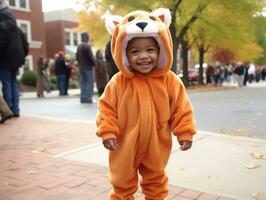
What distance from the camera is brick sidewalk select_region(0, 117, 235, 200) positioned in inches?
128

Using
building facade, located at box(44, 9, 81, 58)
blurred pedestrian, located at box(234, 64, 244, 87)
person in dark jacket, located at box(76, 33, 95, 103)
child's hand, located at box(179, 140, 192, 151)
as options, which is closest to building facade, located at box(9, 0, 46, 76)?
building facade, located at box(44, 9, 81, 58)

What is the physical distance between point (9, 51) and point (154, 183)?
537 centimetres

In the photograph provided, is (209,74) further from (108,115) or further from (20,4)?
(108,115)

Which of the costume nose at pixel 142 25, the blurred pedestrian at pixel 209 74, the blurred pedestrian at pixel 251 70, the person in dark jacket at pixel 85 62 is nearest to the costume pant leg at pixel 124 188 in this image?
the costume nose at pixel 142 25

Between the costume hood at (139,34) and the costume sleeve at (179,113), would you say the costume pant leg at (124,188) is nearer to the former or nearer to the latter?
the costume sleeve at (179,113)

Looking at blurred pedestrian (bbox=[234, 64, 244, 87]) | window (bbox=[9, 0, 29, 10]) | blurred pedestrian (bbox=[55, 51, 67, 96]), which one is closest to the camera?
blurred pedestrian (bbox=[55, 51, 67, 96])

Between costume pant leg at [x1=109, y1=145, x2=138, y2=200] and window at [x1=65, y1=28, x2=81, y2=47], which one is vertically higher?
window at [x1=65, y1=28, x2=81, y2=47]

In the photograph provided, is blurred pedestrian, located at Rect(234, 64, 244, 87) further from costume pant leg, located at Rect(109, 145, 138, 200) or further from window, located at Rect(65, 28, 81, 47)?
costume pant leg, located at Rect(109, 145, 138, 200)

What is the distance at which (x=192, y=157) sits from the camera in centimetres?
431

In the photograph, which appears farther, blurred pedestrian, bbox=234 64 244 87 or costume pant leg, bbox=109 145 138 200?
blurred pedestrian, bbox=234 64 244 87

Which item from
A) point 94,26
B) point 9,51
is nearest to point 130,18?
point 9,51

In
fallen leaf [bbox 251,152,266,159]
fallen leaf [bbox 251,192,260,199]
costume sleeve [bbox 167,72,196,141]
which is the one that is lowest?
fallen leaf [bbox 251,152,266,159]

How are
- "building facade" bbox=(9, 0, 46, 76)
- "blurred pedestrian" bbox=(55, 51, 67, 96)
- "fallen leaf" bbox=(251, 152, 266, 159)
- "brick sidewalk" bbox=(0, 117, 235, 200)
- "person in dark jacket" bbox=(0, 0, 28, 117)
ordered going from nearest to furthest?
"brick sidewalk" bbox=(0, 117, 235, 200) < "fallen leaf" bbox=(251, 152, 266, 159) < "person in dark jacket" bbox=(0, 0, 28, 117) < "blurred pedestrian" bbox=(55, 51, 67, 96) < "building facade" bbox=(9, 0, 46, 76)

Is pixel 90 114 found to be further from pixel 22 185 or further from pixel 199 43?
pixel 199 43
